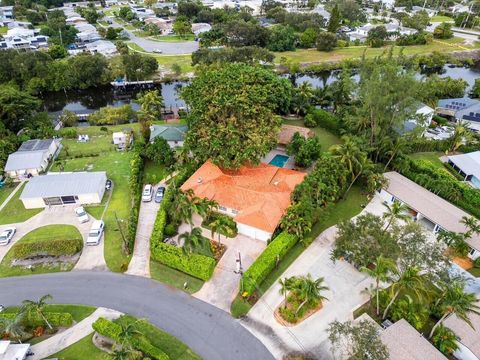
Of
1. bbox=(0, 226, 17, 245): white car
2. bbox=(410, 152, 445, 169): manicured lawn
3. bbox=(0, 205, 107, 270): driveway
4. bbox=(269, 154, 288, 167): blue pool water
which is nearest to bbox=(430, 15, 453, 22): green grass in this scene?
bbox=(410, 152, 445, 169): manicured lawn

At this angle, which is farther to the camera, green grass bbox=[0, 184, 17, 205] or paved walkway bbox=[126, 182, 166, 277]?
green grass bbox=[0, 184, 17, 205]

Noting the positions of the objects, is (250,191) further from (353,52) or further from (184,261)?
(353,52)

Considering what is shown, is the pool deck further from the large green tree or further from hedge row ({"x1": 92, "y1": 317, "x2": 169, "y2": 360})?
hedge row ({"x1": 92, "y1": 317, "x2": 169, "y2": 360})

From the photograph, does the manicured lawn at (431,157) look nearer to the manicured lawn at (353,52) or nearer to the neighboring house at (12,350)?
the manicured lawn at (353,52)

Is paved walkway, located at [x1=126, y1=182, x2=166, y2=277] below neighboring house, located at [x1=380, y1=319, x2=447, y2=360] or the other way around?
below

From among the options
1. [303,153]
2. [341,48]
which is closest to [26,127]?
[303,153]

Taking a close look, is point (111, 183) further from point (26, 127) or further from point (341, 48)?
point (341, 48)

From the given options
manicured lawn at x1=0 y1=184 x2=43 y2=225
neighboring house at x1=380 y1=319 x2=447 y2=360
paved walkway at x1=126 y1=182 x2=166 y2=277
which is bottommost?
manicured lawn at x1=0 y1=184 x2=43 y2=225
